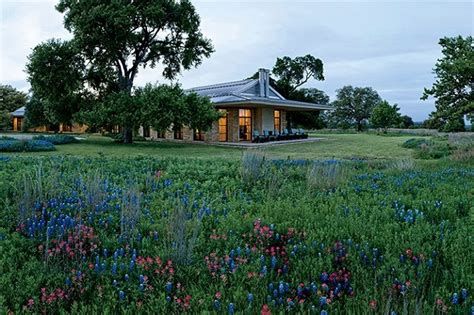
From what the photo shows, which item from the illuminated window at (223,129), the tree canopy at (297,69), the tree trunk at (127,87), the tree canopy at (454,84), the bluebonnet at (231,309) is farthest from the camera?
the tree canopy at (297,69)

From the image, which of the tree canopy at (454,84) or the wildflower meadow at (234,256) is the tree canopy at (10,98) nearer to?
the tree canopy at (454,84)

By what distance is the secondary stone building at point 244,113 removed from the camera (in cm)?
2520

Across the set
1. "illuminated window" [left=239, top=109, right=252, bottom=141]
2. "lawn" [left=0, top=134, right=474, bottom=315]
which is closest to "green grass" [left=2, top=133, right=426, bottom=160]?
"illuminated window" [left=239, top=109, right=252, bottom=141]

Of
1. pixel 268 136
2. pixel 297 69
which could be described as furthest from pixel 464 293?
pixel 297 69

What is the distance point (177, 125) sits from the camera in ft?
64.1

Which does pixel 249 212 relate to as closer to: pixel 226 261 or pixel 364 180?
pixel 226 261

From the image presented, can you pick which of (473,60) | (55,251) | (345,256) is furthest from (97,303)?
(473,60)

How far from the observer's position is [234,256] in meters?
3.05

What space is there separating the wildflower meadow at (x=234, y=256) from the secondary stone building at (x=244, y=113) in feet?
63.0

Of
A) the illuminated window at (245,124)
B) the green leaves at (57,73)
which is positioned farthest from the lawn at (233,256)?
the illuminated window at (245,124)

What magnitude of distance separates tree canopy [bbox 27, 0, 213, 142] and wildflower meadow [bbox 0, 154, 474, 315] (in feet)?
50.2

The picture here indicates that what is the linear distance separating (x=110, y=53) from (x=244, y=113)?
10.0 m

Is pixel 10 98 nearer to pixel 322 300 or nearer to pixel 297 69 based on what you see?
pixel 297 69

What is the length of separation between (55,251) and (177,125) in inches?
661
